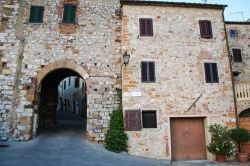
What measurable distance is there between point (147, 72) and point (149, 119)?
8.01ft

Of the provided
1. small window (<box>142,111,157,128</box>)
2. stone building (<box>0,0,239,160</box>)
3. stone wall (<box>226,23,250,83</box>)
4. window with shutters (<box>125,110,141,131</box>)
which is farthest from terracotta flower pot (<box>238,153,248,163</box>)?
stone wall (<box>226,23,250,83</box>)

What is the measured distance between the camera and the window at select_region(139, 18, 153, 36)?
40.2ft

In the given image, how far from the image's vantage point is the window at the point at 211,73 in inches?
475

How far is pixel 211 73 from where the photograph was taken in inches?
479

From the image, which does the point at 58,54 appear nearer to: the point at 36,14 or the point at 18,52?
the point at 18,52

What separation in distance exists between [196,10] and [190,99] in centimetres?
528

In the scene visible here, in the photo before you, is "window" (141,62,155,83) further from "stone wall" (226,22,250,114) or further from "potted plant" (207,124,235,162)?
"stone wall" (226,22,250,114)

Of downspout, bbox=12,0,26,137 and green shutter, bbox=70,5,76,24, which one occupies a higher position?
green shutter, bbox=70,5,76,24

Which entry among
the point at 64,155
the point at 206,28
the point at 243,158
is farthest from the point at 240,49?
the point at 64,155

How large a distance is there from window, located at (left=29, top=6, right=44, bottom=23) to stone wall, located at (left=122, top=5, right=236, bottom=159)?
15.0ft

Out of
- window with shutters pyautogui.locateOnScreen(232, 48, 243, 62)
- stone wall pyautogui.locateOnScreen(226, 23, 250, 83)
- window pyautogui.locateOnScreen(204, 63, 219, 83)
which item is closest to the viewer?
window pyautogui.locateOnScreen(204, 63, 219, 83)

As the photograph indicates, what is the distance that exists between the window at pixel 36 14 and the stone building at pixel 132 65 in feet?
0.17

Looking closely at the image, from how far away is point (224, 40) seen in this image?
12.8 meters

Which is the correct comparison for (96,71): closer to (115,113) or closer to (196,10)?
(115,113)
